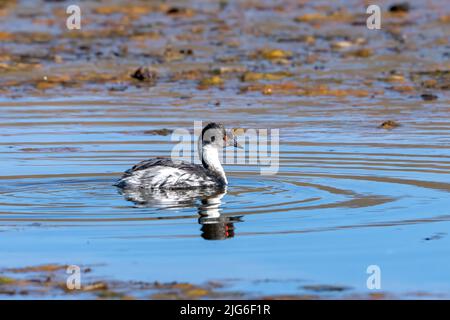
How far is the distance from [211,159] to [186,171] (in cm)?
59

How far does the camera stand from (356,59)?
894 inches

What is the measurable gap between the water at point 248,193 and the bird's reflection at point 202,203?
0.03 m

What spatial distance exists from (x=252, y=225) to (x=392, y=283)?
2173mm

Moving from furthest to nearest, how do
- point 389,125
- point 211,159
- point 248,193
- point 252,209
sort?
point 389,125, point 211,159, point 248,193, point 252,209

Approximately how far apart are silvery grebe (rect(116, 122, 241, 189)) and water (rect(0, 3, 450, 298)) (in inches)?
8.1

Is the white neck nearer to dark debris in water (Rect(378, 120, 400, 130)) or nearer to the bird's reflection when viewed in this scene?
the bird's reflection

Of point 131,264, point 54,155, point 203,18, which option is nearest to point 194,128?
point 54,155

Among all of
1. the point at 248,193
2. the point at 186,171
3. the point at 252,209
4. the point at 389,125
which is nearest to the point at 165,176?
the point at 186,171

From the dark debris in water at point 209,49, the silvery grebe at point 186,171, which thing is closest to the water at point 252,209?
the silvery grebe at point 186,171

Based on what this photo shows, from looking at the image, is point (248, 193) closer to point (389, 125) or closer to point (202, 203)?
point (202, 203)

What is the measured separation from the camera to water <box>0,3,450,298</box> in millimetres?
8883

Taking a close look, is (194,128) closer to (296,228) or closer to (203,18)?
(296,228)

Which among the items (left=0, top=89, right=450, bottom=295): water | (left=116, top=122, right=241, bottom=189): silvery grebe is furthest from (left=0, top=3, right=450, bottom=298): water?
(left=116, top=122, right=241, bottom=189): silvery grebe

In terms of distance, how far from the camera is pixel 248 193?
474 inches
